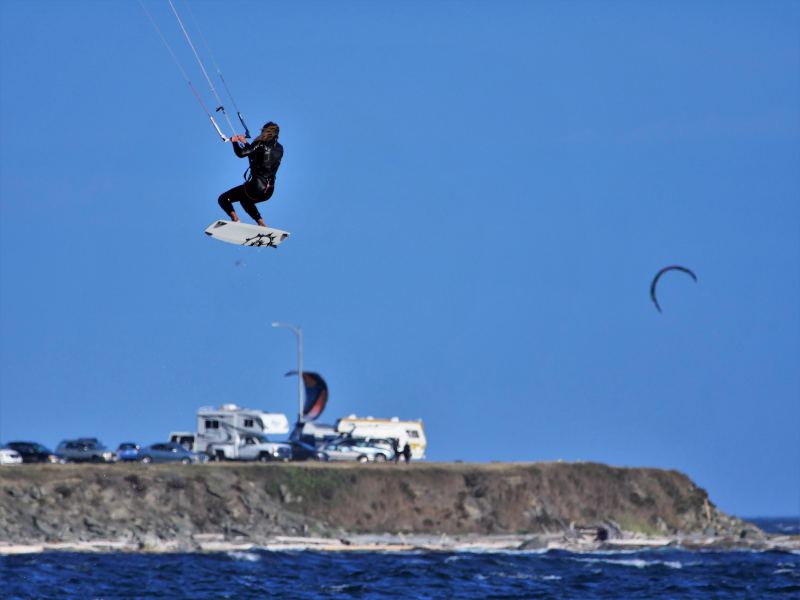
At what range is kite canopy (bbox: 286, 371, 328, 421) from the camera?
109 meters

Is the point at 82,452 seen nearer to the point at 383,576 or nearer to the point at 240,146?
the point at 383,576

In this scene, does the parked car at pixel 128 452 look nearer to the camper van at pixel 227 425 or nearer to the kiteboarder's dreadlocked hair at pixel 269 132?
the camper van at pixel 227 425

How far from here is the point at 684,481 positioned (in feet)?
311

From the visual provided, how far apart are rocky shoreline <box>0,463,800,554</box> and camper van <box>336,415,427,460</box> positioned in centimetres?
1540

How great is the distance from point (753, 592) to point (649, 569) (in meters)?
10.6

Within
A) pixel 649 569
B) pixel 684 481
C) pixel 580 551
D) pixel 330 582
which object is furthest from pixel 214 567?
pixel 684 481

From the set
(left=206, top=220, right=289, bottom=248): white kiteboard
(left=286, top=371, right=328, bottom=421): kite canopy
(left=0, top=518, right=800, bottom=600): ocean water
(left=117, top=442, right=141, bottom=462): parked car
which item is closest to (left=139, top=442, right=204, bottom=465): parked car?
(left=117, top=442, right=141, bottom=462): parked car

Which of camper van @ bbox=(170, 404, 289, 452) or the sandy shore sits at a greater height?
camper van @ bbox=(170, 404, 289, 452)

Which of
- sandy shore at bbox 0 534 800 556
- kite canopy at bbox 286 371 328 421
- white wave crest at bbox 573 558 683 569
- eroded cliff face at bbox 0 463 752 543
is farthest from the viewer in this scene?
kite canopy at bbox 286 371 328 421

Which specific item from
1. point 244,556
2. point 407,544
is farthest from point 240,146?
point 407,544

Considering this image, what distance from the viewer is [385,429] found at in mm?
103000

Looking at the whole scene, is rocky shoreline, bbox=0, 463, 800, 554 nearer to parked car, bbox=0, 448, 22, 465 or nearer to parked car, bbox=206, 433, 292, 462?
parked car, bbox=206, 433, 292, 462

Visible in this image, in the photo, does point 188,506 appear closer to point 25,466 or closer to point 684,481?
point 25,466

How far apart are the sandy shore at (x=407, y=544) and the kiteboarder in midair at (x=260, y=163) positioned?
39.8 m
